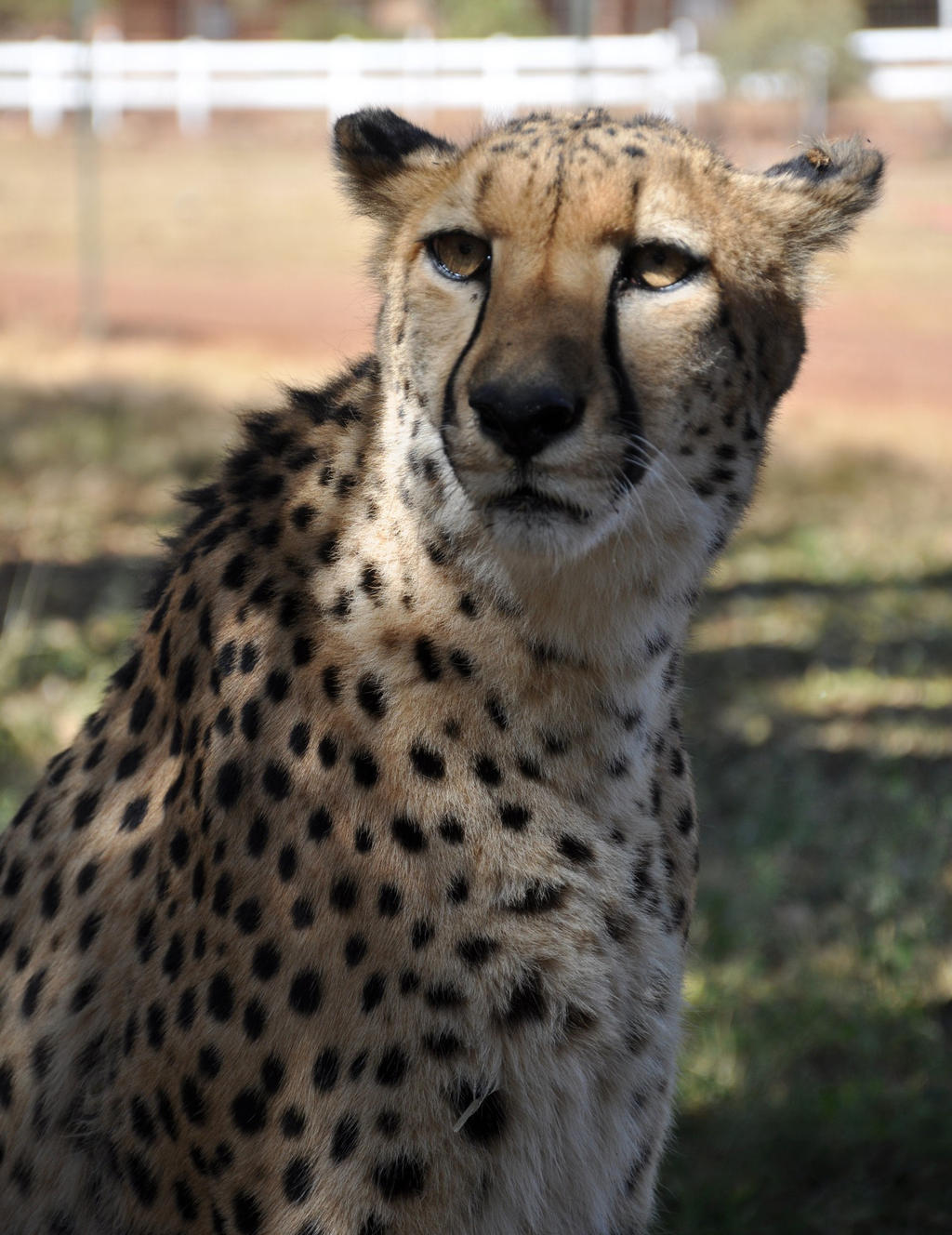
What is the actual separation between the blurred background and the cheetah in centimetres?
33

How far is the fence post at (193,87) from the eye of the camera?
19141 millimetres

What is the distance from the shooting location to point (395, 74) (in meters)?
18.2

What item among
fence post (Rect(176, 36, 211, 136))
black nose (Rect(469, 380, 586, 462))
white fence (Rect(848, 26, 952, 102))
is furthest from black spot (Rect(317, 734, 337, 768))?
fence post (Rect(176, 36, 211, 136))

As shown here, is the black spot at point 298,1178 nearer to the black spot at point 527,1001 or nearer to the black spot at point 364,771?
the black spot at point 527,1001

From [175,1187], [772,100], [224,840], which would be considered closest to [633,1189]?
[175,1187]

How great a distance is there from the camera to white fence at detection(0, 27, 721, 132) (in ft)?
56.7

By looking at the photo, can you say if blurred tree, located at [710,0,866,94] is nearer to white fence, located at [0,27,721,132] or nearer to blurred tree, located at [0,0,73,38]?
white fence, located at [0,27,721,132]

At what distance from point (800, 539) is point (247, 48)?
14498 mm

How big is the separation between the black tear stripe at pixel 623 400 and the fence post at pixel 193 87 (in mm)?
18738

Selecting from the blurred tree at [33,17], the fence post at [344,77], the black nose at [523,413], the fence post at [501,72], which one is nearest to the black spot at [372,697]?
the black nose at [523,413]

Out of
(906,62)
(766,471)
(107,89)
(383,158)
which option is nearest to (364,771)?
(383,158)

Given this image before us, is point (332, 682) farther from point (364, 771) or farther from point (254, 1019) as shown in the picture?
point (254, 1019)

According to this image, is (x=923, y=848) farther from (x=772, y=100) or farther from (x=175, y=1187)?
(x=772, y=100)

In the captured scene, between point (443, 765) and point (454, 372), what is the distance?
1.56 ft
